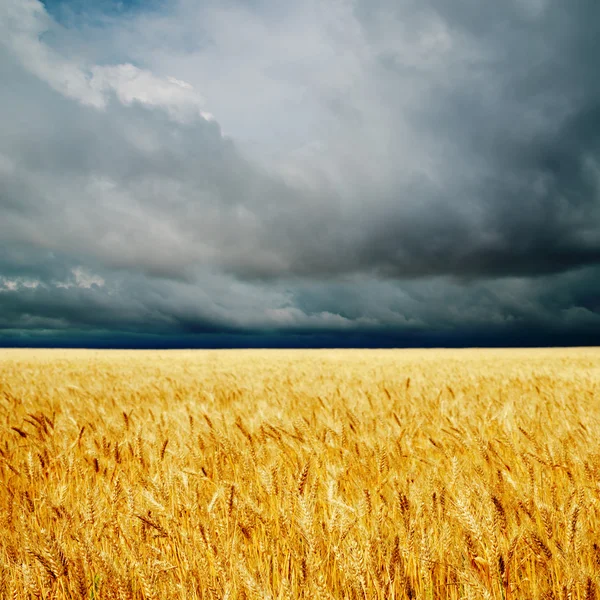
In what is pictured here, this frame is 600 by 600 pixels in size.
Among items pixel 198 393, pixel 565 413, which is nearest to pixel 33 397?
pixel 198 393

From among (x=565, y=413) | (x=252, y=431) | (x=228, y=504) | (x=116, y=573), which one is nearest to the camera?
(x=116, y=573)

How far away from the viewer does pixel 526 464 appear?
7.80ft

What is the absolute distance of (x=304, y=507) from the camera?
1414mm

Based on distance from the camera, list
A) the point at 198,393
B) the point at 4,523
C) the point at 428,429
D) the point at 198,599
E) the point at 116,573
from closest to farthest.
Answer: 1. the point at 116,573
2. the point at 198,599
3. the point at 4,523
4. the point at 428,429
5. the point at 198,393

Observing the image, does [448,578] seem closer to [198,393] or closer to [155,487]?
[155,487]

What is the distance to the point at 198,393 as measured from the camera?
6391 mm

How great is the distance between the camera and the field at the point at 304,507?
145cm

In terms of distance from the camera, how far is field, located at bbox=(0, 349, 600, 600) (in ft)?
4.77

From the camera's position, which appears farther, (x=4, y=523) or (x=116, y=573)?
(x=4, y=523)

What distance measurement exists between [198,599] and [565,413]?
3.85 m

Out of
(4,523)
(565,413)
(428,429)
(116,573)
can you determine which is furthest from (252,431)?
(565,413)

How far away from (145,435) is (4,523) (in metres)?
1.31

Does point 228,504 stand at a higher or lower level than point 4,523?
higher

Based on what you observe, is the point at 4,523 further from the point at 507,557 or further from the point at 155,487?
the point at 507,557
